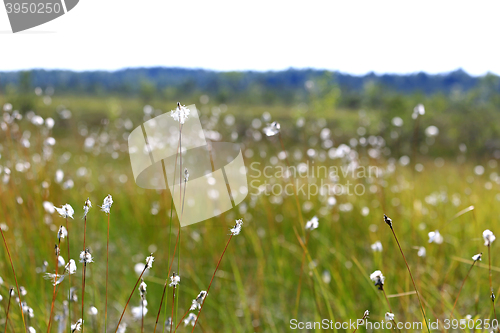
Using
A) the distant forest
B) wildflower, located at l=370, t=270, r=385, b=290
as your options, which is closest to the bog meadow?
wildflower, located at l=370, t=270, r=385, b=290

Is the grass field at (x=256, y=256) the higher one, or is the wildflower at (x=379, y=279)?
the wildflower at (x=379, y=279)

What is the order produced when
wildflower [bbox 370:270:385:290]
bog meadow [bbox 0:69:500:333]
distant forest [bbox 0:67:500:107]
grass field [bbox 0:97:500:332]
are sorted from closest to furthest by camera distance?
wildflower [bbox 370:270:385:290] → bog meadow [bbox 0:69:500:333] → grass field [bbox 0:97:500:332] → distant forest [bbox 0:67:500:107]

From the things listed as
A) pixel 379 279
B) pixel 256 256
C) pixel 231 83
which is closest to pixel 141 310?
pixel 379 279

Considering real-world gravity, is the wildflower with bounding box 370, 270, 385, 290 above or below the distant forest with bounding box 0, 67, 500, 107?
below

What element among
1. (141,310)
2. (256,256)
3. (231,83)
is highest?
(231,83)

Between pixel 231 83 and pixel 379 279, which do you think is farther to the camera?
pixel 231 83

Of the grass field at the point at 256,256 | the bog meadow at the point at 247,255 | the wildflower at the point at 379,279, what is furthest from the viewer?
the grass field at the point at 256,256

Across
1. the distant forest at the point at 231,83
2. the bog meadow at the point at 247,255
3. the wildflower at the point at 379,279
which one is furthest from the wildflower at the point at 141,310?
the distant forest at the point at 231,83

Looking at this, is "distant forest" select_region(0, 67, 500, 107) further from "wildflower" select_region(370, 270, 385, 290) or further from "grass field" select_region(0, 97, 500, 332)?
"wildflower" select_region(370, 270, 385, 290)

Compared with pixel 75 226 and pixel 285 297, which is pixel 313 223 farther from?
pixel 75 226

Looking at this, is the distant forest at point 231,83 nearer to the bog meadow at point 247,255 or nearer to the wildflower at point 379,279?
the bog meadow at point 247,255

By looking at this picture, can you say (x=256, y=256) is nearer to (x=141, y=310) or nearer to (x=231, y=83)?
Result: (x=141, y=310)

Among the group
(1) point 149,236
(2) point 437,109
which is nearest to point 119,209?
(1) point 149,236

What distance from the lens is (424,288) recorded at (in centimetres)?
215
